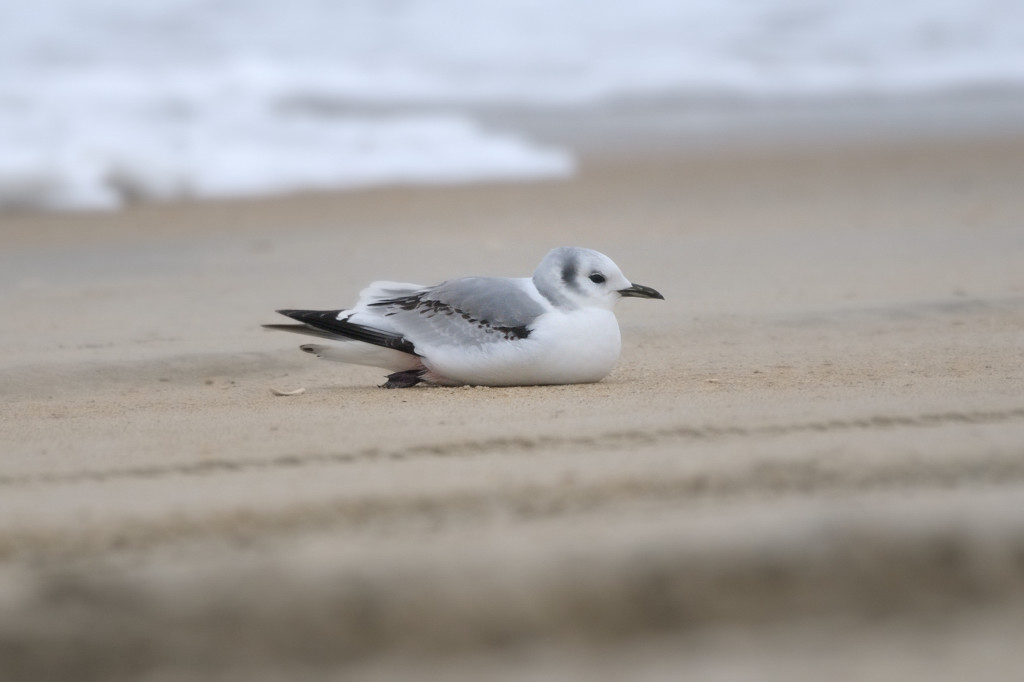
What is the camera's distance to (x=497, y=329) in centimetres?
377

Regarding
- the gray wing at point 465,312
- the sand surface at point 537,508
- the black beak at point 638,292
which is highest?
the black beak at point 638,292

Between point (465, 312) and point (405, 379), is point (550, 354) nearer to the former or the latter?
point (465, 312)

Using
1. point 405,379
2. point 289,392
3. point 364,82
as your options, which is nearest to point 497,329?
point 405,379

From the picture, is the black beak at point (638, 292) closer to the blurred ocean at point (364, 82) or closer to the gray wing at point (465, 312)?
the gray wing at point (465, 312)

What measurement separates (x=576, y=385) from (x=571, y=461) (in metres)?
1.07

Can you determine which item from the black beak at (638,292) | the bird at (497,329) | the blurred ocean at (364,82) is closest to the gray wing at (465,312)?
the bird at (497,329)

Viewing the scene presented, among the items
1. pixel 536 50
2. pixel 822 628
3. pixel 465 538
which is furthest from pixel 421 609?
pixel 536 50

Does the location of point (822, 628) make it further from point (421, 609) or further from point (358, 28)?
point (358, 28)

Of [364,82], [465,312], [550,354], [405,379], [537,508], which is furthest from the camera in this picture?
[364,82]

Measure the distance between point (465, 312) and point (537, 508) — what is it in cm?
147

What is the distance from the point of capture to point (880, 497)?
2.44 m

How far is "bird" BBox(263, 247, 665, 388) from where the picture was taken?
3.73 m

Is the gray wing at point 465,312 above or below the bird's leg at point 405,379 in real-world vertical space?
above

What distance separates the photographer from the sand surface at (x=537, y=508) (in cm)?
210
